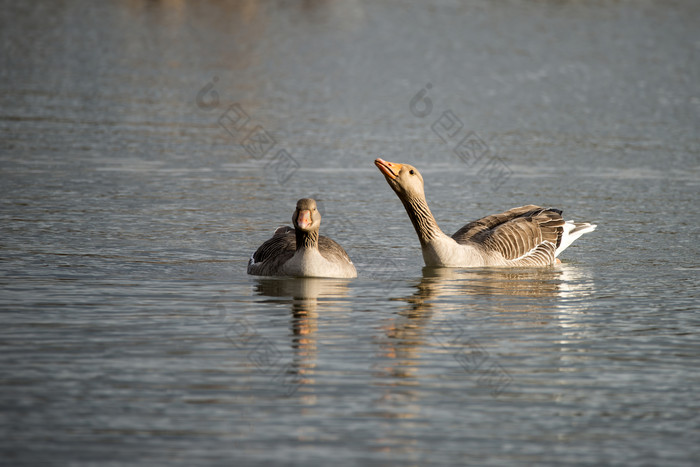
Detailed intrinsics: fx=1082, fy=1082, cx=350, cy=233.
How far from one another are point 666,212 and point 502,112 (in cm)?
1105

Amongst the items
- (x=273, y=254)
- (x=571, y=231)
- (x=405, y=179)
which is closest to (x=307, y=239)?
(x=273, y=254)

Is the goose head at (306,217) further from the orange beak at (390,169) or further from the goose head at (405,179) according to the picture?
the goose head at (405,179)

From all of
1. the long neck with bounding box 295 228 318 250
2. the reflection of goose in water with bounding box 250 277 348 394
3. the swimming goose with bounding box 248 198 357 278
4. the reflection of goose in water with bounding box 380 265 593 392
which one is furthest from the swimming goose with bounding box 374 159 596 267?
the reflection of goose in water with bounding box 250 277 348 394

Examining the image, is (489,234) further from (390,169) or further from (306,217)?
(306,217)

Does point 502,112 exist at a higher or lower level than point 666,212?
higher

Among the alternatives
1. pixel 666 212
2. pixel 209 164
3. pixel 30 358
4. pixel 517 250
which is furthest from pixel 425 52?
pixel 30 358

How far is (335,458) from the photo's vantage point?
771cm

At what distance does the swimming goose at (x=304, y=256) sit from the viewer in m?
13.8

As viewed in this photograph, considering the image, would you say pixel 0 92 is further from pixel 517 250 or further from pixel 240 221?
pixel 517 250

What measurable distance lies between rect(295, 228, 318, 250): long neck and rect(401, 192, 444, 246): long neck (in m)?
1.98

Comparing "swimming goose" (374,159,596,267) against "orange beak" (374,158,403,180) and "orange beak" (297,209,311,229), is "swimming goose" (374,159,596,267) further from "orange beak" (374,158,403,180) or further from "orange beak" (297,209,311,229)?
"orange beak" (297,209,311,229)

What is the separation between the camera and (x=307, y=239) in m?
14.0

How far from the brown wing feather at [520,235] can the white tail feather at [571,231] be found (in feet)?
0.25

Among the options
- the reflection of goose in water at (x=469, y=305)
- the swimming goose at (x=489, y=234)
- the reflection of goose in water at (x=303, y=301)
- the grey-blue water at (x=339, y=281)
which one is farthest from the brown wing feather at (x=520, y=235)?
the reflection of goose in water at (x=303, y=301)
